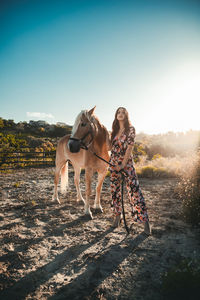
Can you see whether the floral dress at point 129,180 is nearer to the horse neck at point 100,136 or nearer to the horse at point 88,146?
the horse at point 88,146

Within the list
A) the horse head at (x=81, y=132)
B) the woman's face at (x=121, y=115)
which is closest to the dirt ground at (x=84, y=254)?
the horse head at (x=81, y=132)

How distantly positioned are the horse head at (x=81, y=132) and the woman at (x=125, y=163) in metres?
0.53

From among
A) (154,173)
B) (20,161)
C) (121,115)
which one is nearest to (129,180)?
(121,115)

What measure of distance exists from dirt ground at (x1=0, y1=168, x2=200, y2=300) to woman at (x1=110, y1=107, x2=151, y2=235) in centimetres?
47

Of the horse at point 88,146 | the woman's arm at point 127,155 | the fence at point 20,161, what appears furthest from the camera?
the fence at point 20,161

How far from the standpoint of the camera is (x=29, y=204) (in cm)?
503

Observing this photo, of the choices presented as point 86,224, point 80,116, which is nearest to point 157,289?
point 86,224

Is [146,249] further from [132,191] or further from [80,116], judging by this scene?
[80,116]

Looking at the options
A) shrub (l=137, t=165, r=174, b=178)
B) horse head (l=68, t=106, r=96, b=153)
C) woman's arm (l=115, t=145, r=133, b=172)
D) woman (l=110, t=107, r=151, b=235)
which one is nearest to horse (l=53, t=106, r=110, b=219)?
horse head (l=68, t=106, r=96, b=153)

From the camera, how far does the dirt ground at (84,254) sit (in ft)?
6.27

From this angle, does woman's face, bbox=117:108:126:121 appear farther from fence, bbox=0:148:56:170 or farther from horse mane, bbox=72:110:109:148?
fence, bbox=0:148:56:170

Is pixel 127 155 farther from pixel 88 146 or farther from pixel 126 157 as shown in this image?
pixel 88 146

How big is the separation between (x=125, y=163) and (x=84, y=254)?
1638 millimetres

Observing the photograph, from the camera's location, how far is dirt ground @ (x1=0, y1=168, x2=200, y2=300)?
6.27ft
